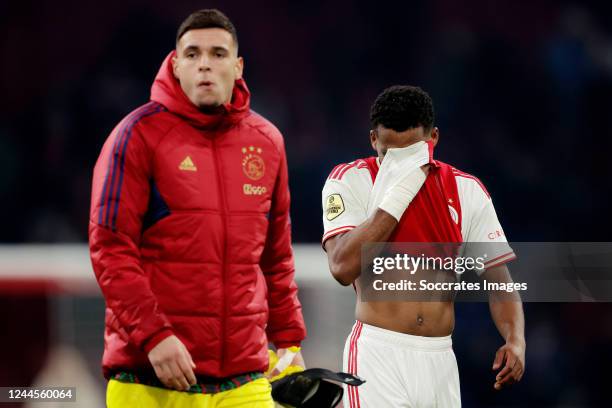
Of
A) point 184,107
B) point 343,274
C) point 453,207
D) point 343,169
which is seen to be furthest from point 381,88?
point 184,107

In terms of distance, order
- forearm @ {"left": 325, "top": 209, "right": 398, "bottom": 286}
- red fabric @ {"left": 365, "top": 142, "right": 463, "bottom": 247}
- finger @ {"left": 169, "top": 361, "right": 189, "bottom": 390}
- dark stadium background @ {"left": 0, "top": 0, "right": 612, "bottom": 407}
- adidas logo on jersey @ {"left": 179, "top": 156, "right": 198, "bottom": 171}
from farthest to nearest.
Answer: dark stadium background @ {"left": 0, "top": 0, "right": 612, "bottom": 407} → red fabric @ {"left": 365, "top": 142, "right": 463, "bottom": 247} → forearm @ {"left": 325, "top": 209, "right": 398, "bottom": 286} → adidas logo on jersey @ {"left": 179, "top": 156, "right": 198, "bottom": 171} → finger @ {"left": 169, "top": 361, "right": 189, "bottom": 390}

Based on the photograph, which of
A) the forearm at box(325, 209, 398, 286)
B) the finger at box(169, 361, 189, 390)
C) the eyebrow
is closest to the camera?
the finger at box(169, 361, 189, 390)

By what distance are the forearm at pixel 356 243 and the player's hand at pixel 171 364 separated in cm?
87

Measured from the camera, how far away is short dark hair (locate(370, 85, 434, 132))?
3.53 meters

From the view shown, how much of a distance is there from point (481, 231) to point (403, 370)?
0.60 metres

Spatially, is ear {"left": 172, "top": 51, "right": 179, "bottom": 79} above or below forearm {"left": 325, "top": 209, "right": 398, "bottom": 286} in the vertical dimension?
above

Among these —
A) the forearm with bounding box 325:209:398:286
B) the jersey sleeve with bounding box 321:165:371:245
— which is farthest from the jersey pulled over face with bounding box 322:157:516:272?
the forearm with bounding box 325:209:398:286

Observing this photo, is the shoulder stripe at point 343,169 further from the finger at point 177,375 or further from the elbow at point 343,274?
the finger at point 177,375

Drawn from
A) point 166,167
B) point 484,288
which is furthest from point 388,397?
point 166,167

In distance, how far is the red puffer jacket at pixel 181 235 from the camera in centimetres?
275

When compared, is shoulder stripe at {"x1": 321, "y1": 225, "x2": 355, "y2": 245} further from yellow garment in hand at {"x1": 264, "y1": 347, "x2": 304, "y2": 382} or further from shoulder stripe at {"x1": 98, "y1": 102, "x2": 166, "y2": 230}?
shoulder stripe at {"x1": 98, "y1": 102, "x2": 166, "y2": 230}

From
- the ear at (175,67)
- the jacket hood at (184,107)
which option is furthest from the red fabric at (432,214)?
the ear at (175,67)

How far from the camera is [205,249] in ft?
9.45

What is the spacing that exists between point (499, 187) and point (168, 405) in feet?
16.6
